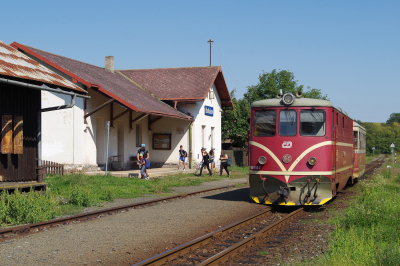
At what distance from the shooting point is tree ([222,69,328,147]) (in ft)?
128

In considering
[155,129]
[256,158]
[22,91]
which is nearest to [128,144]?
[155,129]

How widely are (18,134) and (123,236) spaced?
21.2 feet

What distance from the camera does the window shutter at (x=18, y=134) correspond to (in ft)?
42.9

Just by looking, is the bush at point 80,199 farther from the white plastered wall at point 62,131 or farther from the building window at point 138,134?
the building window at point 138,134

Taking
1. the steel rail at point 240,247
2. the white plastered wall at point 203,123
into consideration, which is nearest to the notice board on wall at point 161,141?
the white plastered wall at point 203,123

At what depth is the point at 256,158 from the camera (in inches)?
484

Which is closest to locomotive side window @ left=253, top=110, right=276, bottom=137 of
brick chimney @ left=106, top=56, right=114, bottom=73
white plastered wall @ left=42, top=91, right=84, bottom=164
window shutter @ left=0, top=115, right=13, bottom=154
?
window shutter @ left=0, top=115, right=13, bottom=154

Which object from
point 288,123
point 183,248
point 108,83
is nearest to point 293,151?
point 288,123

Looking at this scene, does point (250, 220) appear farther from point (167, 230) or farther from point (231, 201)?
point (231, 201)

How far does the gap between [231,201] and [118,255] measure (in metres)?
7.58

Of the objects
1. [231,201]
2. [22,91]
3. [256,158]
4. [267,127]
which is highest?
[22,91]

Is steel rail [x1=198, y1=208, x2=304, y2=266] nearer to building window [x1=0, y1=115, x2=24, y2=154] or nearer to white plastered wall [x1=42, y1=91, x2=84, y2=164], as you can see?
building window [x1=0, y1=115, x2=24, y2=154]

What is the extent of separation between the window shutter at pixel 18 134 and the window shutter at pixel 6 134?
0.17m

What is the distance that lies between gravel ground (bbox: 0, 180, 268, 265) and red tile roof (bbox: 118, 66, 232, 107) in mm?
16565
